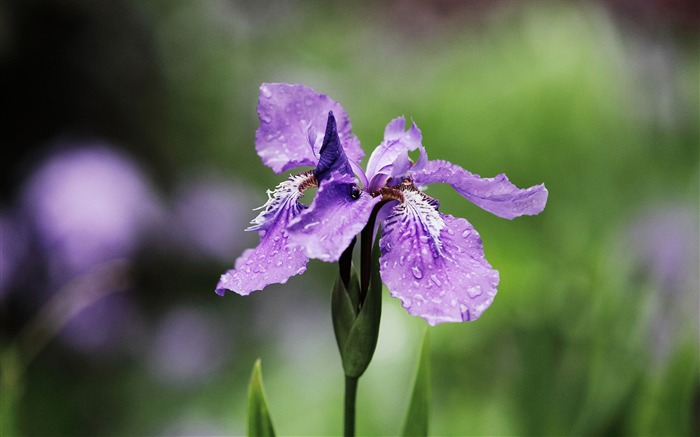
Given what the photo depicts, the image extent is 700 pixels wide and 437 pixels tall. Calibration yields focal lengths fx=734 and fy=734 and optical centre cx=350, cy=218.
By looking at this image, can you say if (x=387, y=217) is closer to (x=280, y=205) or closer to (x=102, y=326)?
(x=280, y=205)

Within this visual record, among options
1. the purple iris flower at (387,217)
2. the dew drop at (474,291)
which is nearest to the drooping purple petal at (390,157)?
the purple iris flower at (387,217)

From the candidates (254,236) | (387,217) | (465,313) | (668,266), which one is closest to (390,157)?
(387,217)

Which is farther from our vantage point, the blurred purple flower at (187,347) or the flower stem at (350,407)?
the blurred purple flower at (187,347)

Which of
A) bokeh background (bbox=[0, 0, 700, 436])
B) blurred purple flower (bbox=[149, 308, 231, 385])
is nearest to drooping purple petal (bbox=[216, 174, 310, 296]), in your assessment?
bokeh background (bbox=[0, 0, 700, 436])

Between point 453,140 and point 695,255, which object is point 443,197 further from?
point 695,255

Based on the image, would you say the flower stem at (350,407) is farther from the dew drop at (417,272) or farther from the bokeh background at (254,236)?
the bokeh background at (254,236)

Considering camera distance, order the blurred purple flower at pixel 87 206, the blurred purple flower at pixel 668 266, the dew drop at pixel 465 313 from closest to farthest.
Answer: the dew drop at pixel 465 313 → the blurred purple flower at pixel 668 266 → the blurred purple flower at pixel 87 206

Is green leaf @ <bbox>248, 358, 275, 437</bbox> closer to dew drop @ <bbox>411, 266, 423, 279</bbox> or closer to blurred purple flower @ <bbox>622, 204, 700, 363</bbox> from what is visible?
dew drop @ <bbox>411, 266, 423, 279</bbox>
